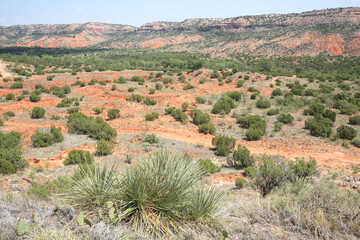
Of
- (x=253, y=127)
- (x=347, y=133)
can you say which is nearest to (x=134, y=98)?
(x=253, y=127)

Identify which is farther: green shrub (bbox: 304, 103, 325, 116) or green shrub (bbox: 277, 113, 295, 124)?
green shrub (bbox: 304, 103, 325, 116)

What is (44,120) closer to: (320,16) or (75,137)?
(75,137)

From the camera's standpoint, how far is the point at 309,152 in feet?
38.3

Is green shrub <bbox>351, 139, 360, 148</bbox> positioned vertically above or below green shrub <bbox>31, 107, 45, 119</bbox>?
below

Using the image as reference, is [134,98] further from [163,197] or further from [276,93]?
[163,197]

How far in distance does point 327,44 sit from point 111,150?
7641 cm

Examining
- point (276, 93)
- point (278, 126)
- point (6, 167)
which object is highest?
point (6, 167)

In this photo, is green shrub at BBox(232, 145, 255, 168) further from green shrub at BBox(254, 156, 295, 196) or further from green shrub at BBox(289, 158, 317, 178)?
green shrub at BBox(254, 156, 295, 196)

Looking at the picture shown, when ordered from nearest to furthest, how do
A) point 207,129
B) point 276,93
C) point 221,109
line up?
point 207,129, point 221,109, point 276,93

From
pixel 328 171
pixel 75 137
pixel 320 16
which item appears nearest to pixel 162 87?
pixel 75 137

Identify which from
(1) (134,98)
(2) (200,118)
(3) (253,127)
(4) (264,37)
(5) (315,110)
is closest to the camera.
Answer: (3) (253,127)

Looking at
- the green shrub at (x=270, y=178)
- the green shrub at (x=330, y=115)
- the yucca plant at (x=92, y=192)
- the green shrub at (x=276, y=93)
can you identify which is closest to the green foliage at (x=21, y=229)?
the yucca plant at (x=92, y=192)

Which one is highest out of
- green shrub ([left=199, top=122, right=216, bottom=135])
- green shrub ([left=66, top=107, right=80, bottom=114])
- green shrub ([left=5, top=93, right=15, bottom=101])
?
green shrub ([left=5, top=93, right=15, bottom=101])

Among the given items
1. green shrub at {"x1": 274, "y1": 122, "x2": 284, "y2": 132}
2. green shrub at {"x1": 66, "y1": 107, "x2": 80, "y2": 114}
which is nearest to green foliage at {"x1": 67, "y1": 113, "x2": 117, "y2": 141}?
green shrub at {"x1": 66, "y1": 107, "x2": 80, "y2": 114}
